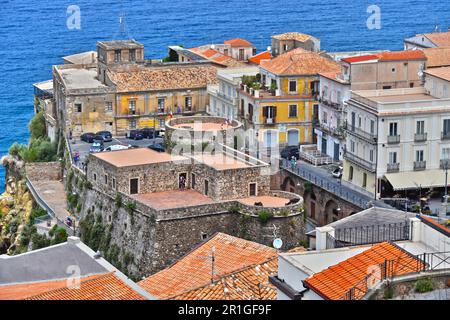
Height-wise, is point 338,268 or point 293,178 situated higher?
point 338,268

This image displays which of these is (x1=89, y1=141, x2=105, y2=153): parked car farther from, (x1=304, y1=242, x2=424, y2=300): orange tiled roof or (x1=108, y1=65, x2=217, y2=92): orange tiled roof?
(x1=304, y1=242, x2=424, y2=300): orange tiled roof

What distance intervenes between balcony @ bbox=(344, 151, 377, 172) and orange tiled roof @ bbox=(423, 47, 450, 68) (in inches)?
442

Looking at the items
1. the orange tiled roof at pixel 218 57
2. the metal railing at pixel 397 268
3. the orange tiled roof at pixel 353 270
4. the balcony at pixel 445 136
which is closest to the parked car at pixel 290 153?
the balcony at pixel 445 136

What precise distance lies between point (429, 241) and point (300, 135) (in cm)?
5047

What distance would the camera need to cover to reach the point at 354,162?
258 ft

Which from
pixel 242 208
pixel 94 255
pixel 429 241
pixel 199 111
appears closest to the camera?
pixel 429 241

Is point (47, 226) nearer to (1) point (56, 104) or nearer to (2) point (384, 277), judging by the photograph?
(1) point (56, 104)

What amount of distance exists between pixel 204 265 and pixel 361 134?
79.4ft

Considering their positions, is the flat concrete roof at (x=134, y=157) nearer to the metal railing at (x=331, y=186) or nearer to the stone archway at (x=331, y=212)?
the metal railing at (x=331, y=186)

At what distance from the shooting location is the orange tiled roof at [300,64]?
296 ft

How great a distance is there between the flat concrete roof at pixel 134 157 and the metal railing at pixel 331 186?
28.0 feet

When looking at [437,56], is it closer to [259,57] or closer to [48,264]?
[259,57]

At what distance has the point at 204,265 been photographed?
183 feet

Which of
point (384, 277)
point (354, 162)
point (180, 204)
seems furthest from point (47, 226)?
point (384, 277)
